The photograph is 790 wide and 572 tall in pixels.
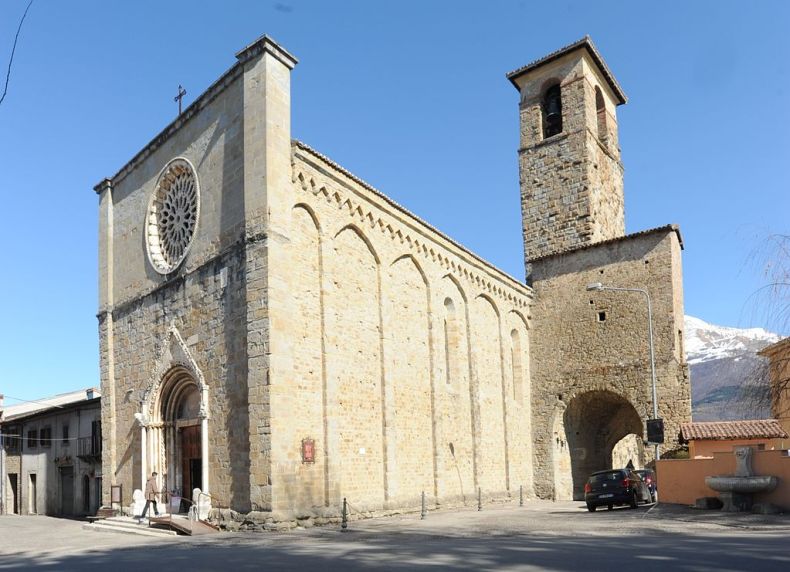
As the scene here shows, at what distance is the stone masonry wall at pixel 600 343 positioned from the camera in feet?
95.0

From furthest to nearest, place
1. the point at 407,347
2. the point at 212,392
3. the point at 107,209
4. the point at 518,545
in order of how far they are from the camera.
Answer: the point at 107,209 < the point at 407,347 < the point at 212,392 < the point at 518,545

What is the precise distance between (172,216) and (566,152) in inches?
754

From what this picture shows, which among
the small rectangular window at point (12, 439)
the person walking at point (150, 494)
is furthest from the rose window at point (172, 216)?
the small rectangular window at point (12, 439)

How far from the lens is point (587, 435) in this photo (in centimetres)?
3316

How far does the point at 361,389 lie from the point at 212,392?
13.9 ft

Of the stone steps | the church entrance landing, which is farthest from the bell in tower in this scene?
the stone steps

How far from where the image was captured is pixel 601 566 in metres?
9.41

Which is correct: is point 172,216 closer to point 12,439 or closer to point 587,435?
point 12,439

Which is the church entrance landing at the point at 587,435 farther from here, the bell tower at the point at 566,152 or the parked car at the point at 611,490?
the parked car at the point at 611,490

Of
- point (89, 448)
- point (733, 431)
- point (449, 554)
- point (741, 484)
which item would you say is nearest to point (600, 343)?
point (733, 431)

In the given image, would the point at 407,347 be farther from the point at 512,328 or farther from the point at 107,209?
the point at 107,209

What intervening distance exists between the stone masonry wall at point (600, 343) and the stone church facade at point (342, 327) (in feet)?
0.28

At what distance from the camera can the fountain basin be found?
55.3ft

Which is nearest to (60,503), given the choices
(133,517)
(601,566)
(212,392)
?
(133,517)
